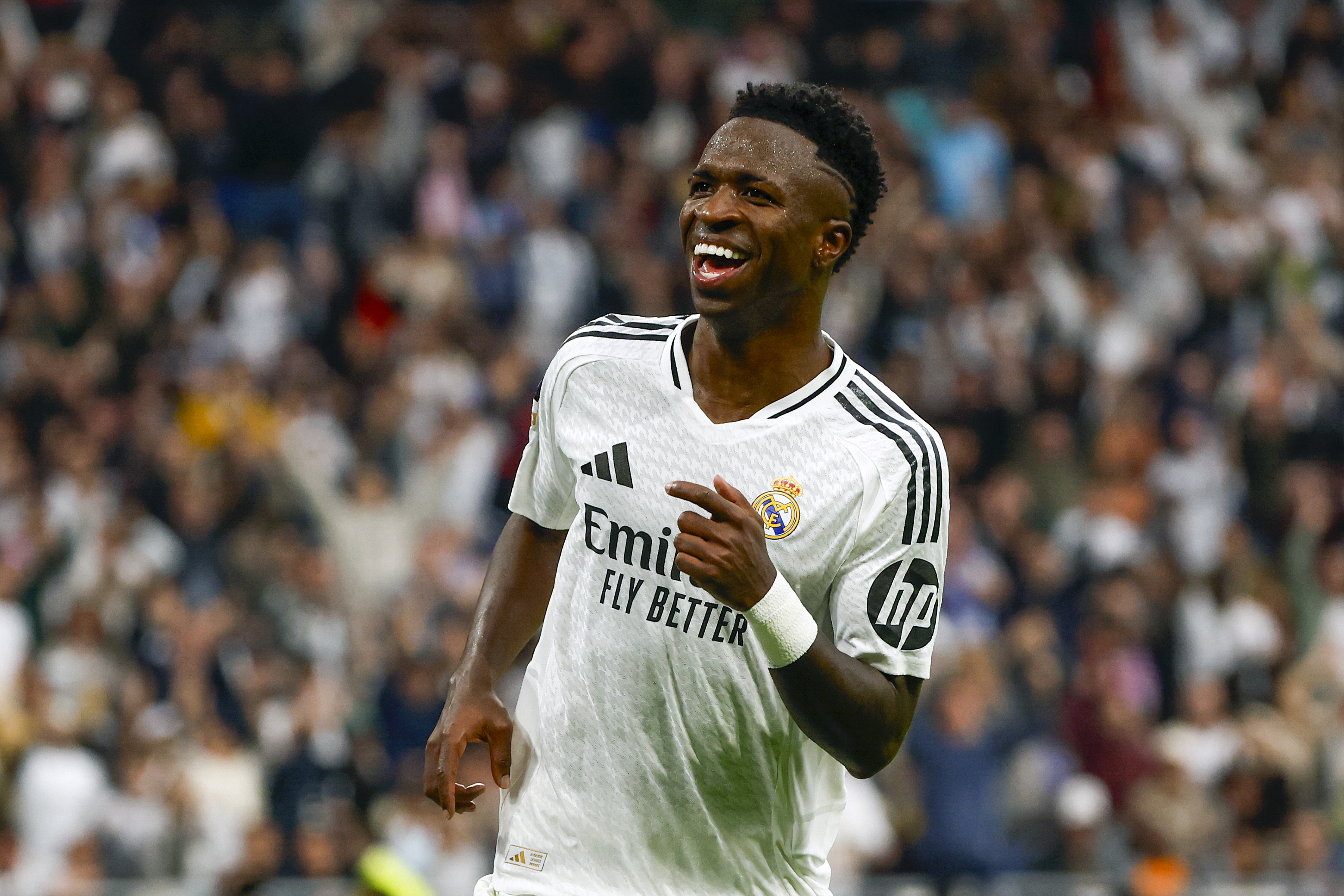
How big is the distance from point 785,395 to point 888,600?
0.53 metres

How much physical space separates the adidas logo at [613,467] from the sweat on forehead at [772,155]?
2.14 feet

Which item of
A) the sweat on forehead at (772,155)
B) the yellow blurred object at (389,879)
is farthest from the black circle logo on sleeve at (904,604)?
the yellow blurred object at (389,879)

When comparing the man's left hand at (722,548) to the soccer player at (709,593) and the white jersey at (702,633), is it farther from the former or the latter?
the white jersey at (702,633)

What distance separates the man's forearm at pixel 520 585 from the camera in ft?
14.9

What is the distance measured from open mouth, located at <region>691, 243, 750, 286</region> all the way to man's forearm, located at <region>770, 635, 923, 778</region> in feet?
2.64

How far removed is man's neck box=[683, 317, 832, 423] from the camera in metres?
4.24

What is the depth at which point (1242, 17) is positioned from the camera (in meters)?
16.3

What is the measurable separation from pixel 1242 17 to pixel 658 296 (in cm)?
687

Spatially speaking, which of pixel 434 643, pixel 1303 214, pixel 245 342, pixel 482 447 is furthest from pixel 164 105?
pixel 1303 214

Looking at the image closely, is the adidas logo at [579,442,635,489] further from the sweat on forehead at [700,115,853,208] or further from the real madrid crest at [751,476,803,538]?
the sweat on forehead at [700,115,853,208]

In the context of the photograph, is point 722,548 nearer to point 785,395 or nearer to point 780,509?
point 780,509

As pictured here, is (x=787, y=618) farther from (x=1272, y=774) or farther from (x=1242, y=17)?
(x=1242, y=17)

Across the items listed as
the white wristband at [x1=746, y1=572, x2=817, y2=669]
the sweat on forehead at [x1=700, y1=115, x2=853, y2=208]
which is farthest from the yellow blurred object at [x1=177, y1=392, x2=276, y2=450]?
the white wristband at [x1=746, y1=572, x2=817, y2=669]

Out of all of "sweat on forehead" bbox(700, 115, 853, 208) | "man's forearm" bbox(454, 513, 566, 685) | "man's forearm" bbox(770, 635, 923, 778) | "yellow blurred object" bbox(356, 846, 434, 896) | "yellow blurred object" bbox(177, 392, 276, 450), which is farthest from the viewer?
"yellow blurred object" bbox(177, 392, 276, 450)
